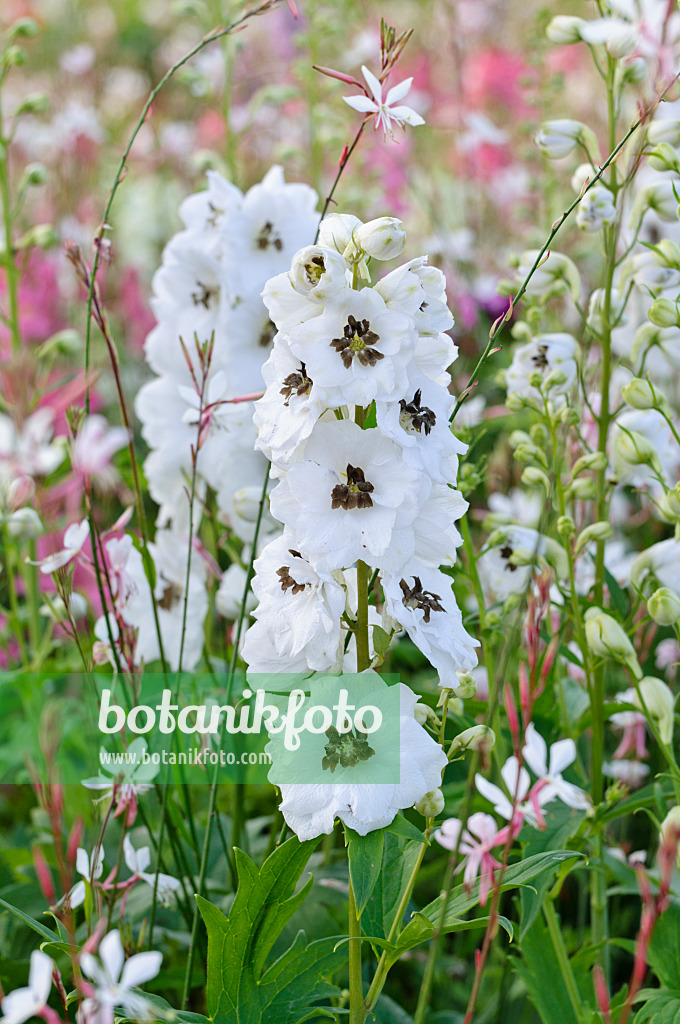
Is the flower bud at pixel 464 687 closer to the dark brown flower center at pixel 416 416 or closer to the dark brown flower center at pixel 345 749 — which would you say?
the dark brown flower center at pixel 345 749

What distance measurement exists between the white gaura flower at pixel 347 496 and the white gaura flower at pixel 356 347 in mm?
29

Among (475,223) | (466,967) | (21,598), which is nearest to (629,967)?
(466,967)

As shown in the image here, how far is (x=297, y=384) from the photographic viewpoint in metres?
0.67

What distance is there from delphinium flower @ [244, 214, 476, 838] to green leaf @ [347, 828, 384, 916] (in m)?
0.01

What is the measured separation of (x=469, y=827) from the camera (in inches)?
32.4

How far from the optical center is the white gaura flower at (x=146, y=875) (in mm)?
821

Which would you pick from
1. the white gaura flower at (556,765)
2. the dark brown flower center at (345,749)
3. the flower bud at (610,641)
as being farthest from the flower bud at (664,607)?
the dark brown flower center at (345,749)

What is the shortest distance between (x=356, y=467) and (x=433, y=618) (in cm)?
13

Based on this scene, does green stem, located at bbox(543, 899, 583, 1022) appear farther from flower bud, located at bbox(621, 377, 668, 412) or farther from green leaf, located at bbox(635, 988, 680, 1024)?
flower bud, located at bbox(621, 377, 668, 412)

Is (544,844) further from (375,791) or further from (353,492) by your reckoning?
(353,492)

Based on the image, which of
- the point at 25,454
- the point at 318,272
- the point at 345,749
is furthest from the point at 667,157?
the point at 25,454

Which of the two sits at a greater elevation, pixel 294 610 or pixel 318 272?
pixel 318 272

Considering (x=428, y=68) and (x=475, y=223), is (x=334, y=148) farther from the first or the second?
(x=428, y=68)

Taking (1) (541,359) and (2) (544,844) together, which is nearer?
(2) (544,844)
